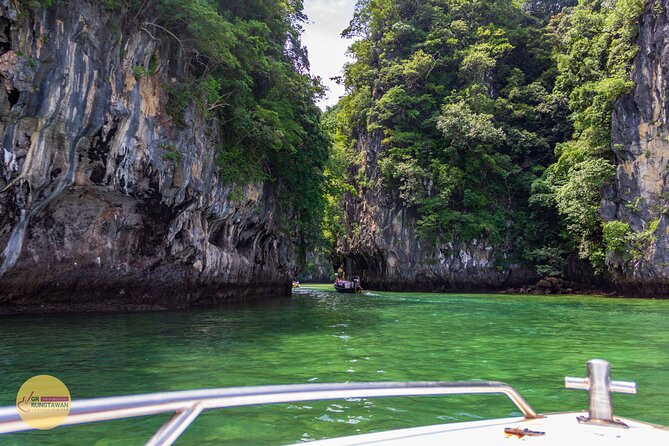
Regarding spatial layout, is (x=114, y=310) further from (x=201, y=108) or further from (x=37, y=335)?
(x=201, y=108)

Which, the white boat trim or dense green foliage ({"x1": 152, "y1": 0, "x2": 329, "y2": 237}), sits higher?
dense green foliage ({"x1": 152, "y1": 0, "x2": 329, "y2": 237})

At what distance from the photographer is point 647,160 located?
72.1 feet

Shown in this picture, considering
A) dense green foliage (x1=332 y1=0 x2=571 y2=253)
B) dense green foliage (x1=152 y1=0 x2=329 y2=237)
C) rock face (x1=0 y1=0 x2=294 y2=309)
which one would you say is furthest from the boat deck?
dense green foliage (x1=332 y1=0 x2=571 y2=253)

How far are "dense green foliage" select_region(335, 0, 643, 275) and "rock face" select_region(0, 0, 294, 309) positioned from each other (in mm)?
16233

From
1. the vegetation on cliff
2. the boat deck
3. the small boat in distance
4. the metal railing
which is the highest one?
the vegetation on cliff

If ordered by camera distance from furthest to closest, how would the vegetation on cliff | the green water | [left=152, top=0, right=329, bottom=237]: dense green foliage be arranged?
[left=152, top=0, right=329, bottom=237]: dense green foliage < the vegetation on cliff < the green water

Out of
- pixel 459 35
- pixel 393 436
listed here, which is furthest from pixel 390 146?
pixel 393 436

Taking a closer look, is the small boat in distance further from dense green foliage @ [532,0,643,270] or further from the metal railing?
the metal railing

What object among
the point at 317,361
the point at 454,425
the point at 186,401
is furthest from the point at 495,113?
the point at 186,401

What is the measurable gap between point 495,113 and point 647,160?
11.3 meters

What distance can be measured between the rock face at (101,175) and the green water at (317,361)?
1.97 m

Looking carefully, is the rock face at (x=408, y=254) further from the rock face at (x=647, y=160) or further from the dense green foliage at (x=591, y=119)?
the rock face at (x=647, y=160)

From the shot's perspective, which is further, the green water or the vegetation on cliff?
the vegetation on cliff

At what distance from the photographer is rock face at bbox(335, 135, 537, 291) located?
3027cm
